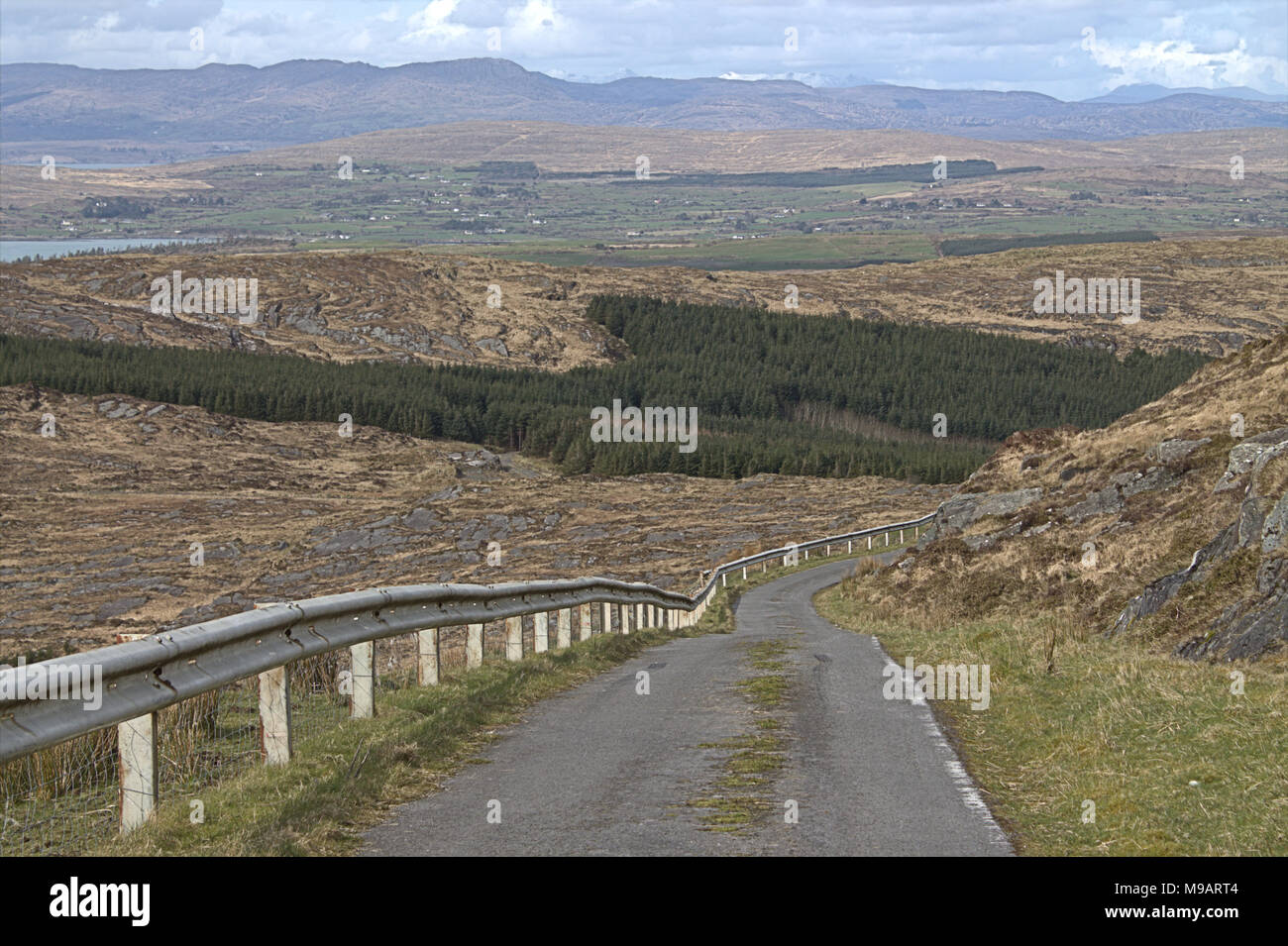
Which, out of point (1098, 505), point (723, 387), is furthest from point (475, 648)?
point (723, 387)

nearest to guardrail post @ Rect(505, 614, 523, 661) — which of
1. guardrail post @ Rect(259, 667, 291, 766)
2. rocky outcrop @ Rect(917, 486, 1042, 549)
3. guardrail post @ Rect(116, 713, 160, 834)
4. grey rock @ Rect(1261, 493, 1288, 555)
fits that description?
guardrail post @ Rect(259, 667, 291, 766)

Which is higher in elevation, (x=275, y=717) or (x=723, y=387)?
(x=275, y=717)

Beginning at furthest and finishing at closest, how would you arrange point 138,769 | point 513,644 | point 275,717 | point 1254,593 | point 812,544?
1. point 812,544
2. point 513,644
3. point 1254,593
4. point 275,717
5. point 138,769

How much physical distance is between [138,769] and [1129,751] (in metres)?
6.93

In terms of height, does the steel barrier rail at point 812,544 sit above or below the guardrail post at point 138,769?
below

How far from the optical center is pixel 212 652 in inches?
326

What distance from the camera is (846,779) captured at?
946cm

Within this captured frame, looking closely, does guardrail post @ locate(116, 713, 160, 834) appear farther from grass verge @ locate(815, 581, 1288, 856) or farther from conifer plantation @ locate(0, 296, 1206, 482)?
conifer plantation @ locate(0, 296, 1206, 482)

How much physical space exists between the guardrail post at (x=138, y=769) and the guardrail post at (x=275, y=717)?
1.43 m

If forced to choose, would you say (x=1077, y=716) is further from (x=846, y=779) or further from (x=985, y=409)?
(x=985, y=409)

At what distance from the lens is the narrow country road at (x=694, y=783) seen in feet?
24.9

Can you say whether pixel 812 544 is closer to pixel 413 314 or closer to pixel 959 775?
pixel 959 775

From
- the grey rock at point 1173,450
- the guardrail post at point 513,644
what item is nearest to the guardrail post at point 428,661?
the guardrail post at point 513,644

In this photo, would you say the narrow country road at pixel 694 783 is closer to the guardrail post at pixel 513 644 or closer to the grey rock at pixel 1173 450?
the guardrail post at pixel 513 644
